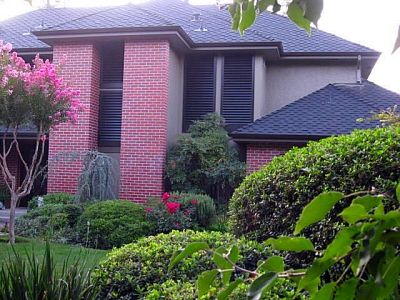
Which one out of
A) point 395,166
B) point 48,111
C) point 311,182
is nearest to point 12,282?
point 311,182

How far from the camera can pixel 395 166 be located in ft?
14.1

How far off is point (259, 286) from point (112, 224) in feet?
34.2

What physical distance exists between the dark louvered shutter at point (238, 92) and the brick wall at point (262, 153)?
1816 mm

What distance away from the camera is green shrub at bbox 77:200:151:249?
10.9 meters

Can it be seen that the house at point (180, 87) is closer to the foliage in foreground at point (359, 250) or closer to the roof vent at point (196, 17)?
the roof vent at point (196, 17)

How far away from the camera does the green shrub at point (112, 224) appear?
35.9 feet

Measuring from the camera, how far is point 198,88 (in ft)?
52.2

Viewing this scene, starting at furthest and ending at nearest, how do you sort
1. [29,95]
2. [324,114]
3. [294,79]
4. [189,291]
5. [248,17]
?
[294,79], [324,114], [29,95], [189,291], [248,17]

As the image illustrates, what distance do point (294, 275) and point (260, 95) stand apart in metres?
14.6

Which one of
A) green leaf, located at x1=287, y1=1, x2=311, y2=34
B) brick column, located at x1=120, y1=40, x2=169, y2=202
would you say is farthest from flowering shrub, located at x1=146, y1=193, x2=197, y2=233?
green leaf, located at x1=287, y1=1, x2=311, y2=34

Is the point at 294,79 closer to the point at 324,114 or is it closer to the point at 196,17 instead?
the point at 324,114

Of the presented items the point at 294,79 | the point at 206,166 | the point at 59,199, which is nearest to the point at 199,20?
the point at 294,79

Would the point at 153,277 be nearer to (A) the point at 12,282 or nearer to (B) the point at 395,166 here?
(A) the point at 12,282

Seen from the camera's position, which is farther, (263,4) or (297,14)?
(263,4)
